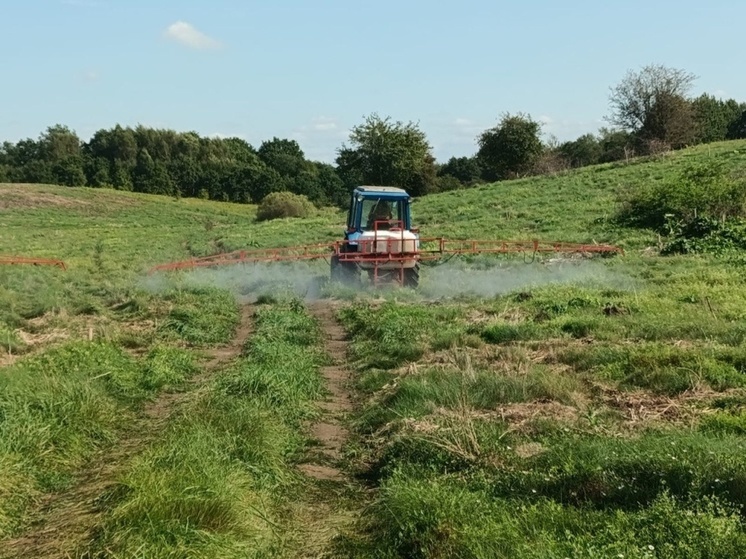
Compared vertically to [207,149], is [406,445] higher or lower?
lower

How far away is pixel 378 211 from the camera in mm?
18391

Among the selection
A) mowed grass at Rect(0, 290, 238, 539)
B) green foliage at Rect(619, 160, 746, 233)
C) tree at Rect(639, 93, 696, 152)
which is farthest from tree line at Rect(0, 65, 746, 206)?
mowed grass at Rect(0, 290, 238, 539)

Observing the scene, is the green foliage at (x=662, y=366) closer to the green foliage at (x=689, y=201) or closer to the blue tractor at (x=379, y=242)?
the blue tractor at (x=379, y=242)

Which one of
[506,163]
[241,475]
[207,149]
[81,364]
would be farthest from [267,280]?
[207,149]

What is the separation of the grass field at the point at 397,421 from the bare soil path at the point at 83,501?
29 millimetres

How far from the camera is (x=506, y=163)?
190 feet

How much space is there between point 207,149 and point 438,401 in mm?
95332

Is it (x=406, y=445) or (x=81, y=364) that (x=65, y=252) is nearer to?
(x=81, y=364)

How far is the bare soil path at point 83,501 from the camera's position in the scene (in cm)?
521

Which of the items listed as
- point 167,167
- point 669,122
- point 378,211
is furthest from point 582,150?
point 378,211

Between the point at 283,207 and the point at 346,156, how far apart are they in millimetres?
11851

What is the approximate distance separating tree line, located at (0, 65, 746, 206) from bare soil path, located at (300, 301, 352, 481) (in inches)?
1509

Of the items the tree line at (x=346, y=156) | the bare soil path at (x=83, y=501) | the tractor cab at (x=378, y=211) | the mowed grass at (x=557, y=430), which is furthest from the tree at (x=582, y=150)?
the bare soil path at (x=83, y=501)

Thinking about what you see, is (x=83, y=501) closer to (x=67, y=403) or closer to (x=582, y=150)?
(x=67, y=403)
